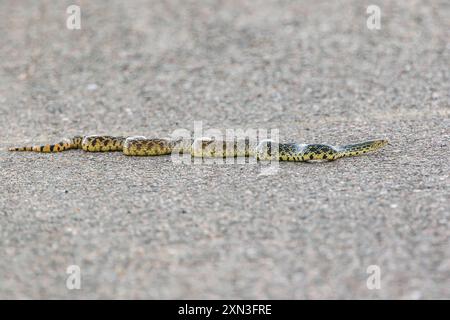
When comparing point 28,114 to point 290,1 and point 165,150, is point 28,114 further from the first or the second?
point 290,1

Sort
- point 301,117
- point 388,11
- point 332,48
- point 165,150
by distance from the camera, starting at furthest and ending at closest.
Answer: point 388,11
point 332,48
point 301,117
point 165,150

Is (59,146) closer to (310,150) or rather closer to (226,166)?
(226,166)

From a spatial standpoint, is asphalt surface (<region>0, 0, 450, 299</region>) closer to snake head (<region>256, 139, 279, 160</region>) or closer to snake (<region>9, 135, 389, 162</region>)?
snake (<region>9, 135, 389, 162</region>)

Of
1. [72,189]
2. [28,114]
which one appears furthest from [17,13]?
[72,189]

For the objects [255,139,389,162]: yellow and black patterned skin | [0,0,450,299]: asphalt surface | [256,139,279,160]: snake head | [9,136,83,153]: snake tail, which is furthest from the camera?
[9,136,83,153]: snake tail

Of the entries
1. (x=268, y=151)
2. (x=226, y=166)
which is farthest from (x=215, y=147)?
(x=268, y=151)

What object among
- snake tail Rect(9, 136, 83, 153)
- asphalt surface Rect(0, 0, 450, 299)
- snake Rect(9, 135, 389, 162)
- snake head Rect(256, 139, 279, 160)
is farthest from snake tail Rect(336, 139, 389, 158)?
snake tail Rect(9, 136, 83, 153)

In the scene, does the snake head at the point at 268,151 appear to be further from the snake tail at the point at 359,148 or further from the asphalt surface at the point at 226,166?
the snake tail at the point at 359,148
